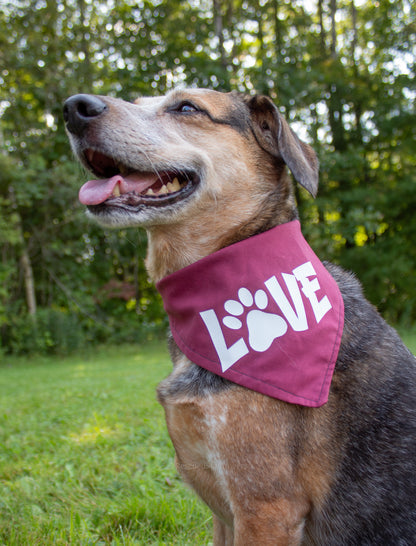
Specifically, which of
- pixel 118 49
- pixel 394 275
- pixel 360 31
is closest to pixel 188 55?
pixel 118 49

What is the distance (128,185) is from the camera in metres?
2.78

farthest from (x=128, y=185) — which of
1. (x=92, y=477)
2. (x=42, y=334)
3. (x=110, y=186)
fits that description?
(x=42, y=334)

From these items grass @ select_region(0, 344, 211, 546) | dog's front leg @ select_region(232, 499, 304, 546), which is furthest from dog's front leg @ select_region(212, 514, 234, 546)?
dog's front leg @ select_region(232, 499, 304, 546)

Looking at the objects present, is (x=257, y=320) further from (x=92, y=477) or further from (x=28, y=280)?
(x=28, y=280)

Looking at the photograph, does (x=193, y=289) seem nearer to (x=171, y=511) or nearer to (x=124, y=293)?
(x=171, y=511)

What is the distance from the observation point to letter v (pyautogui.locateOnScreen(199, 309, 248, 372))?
2.33 metres

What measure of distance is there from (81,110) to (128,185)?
48 centimetres

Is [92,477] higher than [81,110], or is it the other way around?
[81,110]

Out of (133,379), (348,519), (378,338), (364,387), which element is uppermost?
(378,338)

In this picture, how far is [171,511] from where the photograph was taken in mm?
3191

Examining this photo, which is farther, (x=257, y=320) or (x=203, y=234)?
(x=203, y=234)

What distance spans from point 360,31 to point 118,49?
38.4ft

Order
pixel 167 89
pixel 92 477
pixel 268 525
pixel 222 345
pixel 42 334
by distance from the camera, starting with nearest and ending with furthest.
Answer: pixel 268 525
pixel 222 345
pixel 92 477
pixel 42 334
pixel 167 89

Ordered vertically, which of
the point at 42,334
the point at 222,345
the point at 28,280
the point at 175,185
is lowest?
the point at 42,334
